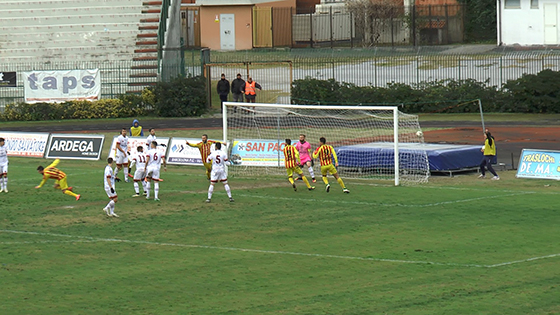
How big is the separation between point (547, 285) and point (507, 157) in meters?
18.6

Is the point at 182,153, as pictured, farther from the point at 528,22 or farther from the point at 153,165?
the point at 528,22

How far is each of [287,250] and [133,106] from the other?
32273 mm

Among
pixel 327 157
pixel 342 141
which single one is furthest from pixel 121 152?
pixel 342 141

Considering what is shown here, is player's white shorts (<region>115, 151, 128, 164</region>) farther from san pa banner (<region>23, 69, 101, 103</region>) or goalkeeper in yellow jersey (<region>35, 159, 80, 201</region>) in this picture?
san pa banner (<region>23, 69, 101, 103</region>)

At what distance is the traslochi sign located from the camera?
37.8 metres

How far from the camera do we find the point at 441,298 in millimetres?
16172

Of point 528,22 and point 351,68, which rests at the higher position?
point 528,22

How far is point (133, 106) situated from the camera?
5125 centimetres

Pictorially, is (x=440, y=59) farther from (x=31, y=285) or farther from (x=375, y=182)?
(x=31, y=285)

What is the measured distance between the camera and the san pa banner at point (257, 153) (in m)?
33.6

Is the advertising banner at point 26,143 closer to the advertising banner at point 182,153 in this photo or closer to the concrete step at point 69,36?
the advertising banner at point 182,153

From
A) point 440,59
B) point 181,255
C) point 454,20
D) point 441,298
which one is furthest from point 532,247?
point 454,20

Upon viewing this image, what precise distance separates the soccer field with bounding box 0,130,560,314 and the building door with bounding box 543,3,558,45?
3530 cm

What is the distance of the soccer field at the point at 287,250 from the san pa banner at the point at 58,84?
21.7 m
